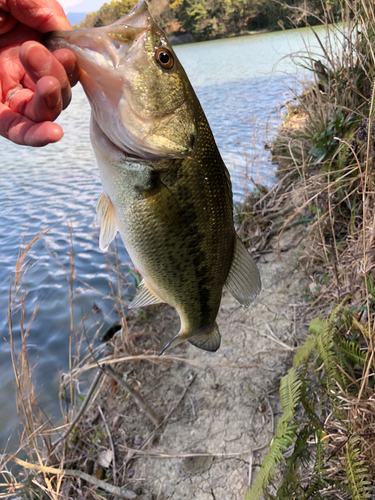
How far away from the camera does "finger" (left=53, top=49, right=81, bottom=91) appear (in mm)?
1134

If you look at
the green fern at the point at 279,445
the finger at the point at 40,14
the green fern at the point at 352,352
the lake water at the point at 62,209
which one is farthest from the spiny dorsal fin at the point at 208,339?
the lake water at the point at 62,209

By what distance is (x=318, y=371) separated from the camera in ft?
8.73

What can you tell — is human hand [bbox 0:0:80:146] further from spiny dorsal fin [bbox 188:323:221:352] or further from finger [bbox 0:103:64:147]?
spiny dorsal fin [bbox 188:323:221:352]

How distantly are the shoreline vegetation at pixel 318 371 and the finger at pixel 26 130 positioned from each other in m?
1.20

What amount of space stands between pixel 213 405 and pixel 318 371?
1.01 m

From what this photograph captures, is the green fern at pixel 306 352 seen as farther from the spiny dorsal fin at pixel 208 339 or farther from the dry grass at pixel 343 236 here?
the spiny dorsal fin at pixel 208 339

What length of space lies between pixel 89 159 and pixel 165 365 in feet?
29.3

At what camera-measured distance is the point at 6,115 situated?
1376 millimetres

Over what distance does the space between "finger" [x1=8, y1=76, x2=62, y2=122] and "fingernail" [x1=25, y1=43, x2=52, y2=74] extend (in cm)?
3

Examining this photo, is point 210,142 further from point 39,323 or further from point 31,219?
point 31,219

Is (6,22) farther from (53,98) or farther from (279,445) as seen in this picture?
(279,445)

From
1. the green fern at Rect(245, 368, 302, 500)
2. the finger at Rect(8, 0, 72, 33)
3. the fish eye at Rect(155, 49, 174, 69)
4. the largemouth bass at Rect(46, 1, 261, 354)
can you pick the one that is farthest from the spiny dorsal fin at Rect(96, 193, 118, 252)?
the green fern at Rect(245, 368, 302, 500)

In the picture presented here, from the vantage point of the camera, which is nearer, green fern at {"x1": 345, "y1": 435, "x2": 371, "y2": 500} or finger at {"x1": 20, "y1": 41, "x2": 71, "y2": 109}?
finger at {"x1": 20, "y1": 41, "x2": 71, "y2": 109}

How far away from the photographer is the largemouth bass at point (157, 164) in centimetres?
126
